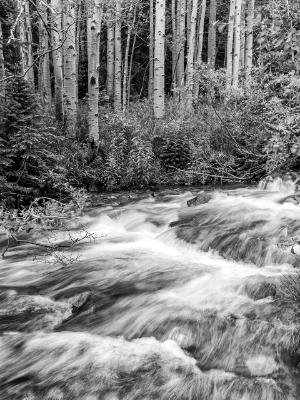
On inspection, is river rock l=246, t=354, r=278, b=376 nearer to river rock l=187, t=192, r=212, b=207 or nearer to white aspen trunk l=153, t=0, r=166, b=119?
river rock l=187, t=192, r=212, b=207

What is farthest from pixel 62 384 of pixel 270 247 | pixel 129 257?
pixel 270 247

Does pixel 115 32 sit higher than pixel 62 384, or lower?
higher

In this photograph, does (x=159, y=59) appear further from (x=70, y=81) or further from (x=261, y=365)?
(x=261, y=365)

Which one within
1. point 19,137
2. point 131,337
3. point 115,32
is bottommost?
point 131,337

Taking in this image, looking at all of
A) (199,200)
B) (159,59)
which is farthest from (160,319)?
(159,59)

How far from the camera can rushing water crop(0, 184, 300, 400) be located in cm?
324

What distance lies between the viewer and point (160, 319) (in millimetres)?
4242

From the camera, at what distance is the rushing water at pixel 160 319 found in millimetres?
3240

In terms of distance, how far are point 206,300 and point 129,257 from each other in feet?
5.84

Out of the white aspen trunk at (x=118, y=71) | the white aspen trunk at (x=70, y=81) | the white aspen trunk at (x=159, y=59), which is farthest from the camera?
the white aspen trunk at (x=118, y=71)

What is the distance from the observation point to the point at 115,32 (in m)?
17.6

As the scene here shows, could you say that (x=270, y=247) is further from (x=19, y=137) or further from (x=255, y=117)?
(x=255, y=117)

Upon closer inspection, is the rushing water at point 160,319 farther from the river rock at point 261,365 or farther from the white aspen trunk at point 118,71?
the white aspen trunk at point 118,71

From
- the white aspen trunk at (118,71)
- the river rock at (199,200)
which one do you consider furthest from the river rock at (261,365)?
the white aspen trunk at (118,71)
